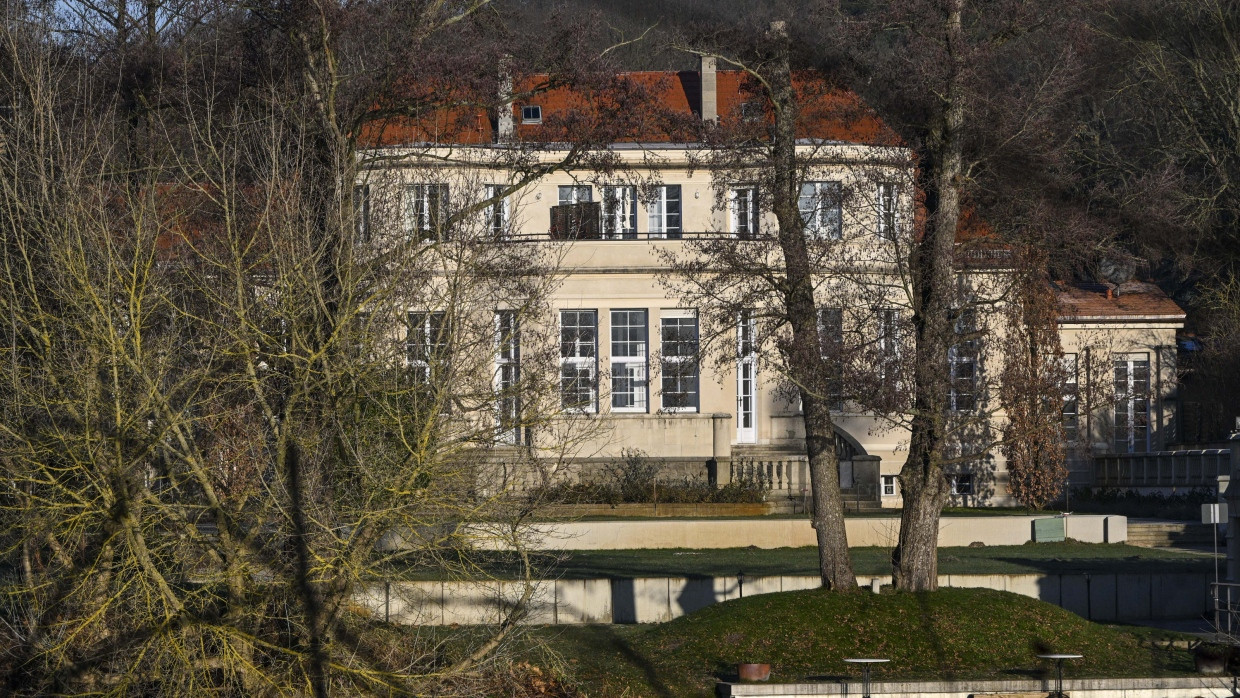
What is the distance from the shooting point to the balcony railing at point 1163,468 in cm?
3338

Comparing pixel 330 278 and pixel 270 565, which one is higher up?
pixel 330 278

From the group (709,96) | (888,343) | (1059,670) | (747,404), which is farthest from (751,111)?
(709,96)

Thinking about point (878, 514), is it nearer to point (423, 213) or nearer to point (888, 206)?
point (888, 206)

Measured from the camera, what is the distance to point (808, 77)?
19.2 metres

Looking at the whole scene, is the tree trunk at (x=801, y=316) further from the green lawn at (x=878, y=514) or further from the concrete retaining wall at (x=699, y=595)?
the green lawn at (x=878, y=514)

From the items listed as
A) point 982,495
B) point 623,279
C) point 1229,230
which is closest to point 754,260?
point 623,279

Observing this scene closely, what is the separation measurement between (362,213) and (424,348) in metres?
3.38

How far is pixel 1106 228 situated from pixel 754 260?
4.44 m

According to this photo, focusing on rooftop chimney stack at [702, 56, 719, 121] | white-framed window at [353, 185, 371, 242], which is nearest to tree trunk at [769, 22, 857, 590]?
white-framed window at [353, 185, 371, 242]

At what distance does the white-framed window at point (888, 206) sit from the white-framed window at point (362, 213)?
633 centimetres

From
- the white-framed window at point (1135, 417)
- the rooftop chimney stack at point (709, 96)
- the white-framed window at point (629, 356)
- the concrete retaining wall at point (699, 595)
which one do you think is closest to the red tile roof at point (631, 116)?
the concrete retaining wall at point (699, 595)

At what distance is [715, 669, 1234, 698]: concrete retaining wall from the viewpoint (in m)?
15.6

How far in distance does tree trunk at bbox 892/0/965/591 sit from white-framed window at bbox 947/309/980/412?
17 cm

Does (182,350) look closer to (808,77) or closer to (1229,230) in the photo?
(808,77)
